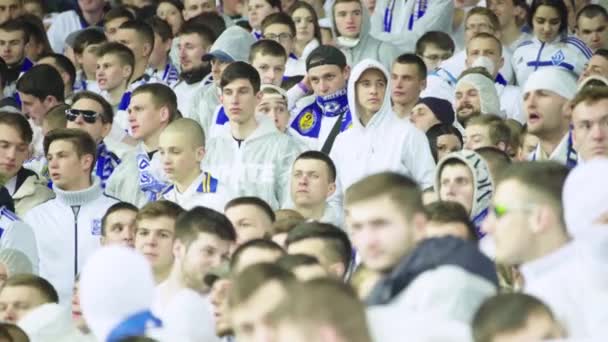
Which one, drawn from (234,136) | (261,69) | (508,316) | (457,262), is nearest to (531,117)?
(234,136)

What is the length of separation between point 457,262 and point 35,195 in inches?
230

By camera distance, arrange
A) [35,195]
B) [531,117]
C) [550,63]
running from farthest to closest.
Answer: [550,63], [35,195], [531,117]

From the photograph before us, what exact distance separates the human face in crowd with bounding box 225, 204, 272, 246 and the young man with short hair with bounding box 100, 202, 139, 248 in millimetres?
782

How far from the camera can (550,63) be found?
578 inches

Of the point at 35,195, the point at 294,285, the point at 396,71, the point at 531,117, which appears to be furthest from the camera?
the point at 396,71

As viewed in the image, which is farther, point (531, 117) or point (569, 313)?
point (531, 117)

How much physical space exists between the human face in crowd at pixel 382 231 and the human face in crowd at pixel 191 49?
8.04 m

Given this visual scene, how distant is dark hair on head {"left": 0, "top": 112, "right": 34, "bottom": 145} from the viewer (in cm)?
1254

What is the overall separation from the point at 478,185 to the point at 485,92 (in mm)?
3235

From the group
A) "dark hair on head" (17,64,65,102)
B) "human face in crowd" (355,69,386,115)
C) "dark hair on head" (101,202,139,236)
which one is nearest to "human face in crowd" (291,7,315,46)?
"dark hair on head" (17,64,65,102)

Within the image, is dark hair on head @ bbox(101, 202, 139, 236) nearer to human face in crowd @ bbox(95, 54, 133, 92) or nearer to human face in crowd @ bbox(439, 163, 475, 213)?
human face in crowd @ bbox(439, 163, 475, 213)

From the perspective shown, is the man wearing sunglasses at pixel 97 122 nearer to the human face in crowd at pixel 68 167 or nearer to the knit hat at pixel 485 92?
the human face in crowd at pixel 68 167

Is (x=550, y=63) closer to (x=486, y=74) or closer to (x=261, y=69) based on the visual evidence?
(x=486, y=74)

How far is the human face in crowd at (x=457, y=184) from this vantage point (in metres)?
10.0
